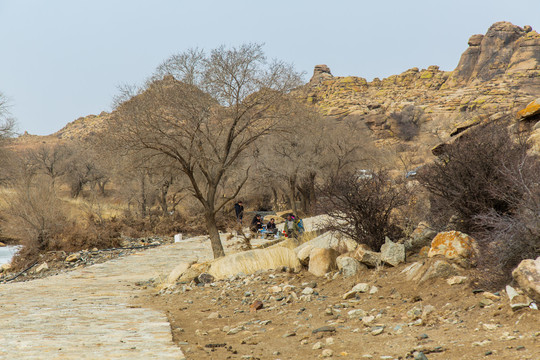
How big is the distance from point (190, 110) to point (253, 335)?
8543mm

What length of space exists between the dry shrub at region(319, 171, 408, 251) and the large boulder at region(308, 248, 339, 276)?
48cm

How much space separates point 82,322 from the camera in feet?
20.6

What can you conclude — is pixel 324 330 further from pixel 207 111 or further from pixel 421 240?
pixel 207 111

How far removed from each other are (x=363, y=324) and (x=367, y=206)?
3263mm

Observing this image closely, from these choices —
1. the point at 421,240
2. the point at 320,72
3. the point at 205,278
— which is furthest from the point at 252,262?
the point at 320,72

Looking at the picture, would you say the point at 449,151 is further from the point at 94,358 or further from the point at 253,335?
the point at 94,358

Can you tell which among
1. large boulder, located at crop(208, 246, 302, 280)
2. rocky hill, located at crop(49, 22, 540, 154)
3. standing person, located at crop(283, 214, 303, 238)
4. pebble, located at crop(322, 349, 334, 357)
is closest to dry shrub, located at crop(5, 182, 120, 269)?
standing person, located at crop(283, 214, 303, 238)

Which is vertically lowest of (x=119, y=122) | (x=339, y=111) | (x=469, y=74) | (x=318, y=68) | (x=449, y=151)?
(x=449, y=151)

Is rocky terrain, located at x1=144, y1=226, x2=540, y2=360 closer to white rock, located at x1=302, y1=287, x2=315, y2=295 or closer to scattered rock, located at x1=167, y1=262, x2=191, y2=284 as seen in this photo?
white rock, located at x1=302, y1=287, x2=315, y2=295

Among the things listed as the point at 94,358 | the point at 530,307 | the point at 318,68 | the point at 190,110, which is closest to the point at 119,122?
the point at 190,110

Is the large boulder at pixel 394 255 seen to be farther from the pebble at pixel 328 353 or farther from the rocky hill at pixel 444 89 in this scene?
the rocky hill at pixel 444 89

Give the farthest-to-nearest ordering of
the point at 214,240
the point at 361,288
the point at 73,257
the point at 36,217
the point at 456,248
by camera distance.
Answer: the point at 36,217 < the point at 73,257 < the point at 214,240 < the point at 361,288 < the point at 456,248

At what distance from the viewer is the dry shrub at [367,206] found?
813 centimetres

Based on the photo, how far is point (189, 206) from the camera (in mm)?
Answer: 36656
